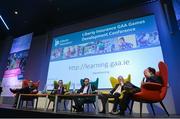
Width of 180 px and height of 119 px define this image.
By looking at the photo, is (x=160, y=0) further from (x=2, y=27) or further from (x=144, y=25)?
(x=2, y=27)

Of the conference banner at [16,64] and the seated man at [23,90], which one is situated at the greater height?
the conference banner at [16,64]

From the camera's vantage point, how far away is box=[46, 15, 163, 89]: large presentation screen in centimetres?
447

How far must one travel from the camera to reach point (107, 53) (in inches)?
199

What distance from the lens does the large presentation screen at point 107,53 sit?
14.7 ft

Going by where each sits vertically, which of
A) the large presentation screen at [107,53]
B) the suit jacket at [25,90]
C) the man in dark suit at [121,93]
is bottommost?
the man in dark suit at [121,93]

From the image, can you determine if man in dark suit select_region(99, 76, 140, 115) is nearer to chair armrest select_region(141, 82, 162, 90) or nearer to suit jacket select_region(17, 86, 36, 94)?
chair armrest select_region(141, 82, 162, 90)

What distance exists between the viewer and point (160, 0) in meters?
4.83

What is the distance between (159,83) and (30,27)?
5960 millimetres

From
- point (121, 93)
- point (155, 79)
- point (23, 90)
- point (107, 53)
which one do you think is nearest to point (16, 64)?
point (23, 90)

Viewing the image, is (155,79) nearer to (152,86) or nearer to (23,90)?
(152,86)

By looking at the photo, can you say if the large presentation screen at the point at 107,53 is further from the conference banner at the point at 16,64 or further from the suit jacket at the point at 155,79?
the conference banner at the point at 16,64

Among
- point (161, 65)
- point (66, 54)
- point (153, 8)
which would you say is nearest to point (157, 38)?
point (153, 8)

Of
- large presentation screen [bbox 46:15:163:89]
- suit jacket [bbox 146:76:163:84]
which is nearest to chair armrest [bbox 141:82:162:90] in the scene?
suit jacket [bbox 146:76:163:84]

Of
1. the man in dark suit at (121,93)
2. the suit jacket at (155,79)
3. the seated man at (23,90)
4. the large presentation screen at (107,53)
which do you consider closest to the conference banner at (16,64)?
the large presentation screen at (107,53)
